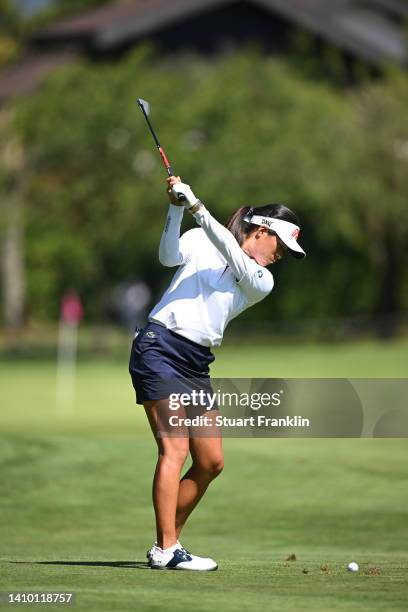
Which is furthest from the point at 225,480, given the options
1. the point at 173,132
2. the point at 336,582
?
the point at 173,132

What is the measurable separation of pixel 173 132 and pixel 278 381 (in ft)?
80.6

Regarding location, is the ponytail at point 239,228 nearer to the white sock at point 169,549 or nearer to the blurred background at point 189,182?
the white sock at point 169,549

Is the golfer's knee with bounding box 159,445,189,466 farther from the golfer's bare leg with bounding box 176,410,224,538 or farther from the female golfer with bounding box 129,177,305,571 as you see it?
the golfer's bare leg with bounding box 176,410,224,538

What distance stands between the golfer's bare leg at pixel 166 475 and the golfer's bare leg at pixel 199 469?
4.4 inches

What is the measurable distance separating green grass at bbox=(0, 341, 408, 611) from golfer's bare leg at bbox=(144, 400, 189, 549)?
0.26m

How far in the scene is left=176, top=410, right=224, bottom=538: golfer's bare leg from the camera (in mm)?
6848

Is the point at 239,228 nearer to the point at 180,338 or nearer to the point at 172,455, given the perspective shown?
the point at 180,338

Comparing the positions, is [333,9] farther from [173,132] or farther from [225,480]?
[225,480]

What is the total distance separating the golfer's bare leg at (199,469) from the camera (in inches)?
270

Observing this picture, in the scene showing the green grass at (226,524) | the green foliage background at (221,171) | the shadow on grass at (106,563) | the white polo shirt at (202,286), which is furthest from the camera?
the green foliage background at (221,171)

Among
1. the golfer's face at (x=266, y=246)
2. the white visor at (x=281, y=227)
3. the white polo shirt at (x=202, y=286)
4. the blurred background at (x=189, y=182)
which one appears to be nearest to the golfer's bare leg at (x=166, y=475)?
the white polo shirt at (x=202, y=286)

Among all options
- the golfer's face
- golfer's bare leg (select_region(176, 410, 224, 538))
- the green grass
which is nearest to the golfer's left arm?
the golfer's face

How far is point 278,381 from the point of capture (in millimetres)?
7230

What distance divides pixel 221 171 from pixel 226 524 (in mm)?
22125
